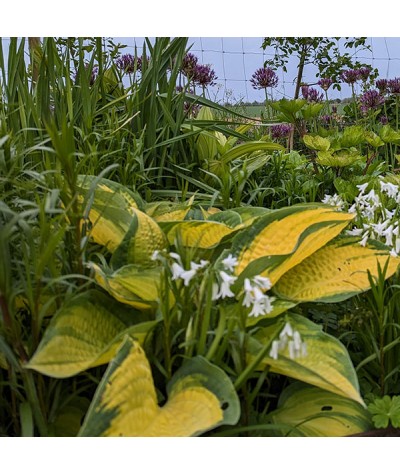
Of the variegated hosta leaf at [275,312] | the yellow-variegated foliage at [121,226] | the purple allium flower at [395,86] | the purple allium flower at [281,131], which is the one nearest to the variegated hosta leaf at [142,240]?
the yellow-variegated foliage at [121,226]

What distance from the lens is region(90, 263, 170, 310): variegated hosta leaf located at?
0.96 m

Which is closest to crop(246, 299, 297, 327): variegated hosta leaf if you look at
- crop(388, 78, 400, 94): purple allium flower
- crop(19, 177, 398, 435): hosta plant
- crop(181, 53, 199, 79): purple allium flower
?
crop(19, 177, 398, 435): hosta plant

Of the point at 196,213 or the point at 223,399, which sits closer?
the point at 223,399

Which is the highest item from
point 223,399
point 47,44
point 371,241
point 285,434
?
point 47,44

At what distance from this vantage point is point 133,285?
3.18 feet

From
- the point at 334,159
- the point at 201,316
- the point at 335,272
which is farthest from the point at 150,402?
the point at 334,159

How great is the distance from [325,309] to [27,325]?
0.61 m

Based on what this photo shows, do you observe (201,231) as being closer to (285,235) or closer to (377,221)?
(285,235)

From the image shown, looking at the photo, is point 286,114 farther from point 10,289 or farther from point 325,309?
point 10,289

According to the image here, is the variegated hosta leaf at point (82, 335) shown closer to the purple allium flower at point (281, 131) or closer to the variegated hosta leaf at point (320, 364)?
the variegated hosta leaf at point (320, 364)

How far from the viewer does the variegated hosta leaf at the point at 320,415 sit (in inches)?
37.7

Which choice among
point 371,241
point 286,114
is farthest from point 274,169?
point 371,241

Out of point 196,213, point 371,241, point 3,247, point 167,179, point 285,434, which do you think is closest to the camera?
point 3,247

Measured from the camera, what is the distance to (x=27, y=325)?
1.13m
